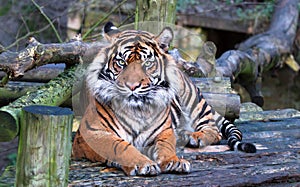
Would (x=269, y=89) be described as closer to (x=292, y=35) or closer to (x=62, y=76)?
(x=292, y=35)

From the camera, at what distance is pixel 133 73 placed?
3.28 metres

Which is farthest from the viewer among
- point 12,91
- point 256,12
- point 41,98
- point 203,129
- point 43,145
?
point 256,12

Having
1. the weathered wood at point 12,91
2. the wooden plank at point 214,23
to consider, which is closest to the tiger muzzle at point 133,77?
the weathered wood at point 12,91

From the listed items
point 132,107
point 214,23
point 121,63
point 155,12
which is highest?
point 214,23

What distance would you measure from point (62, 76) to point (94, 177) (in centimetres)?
117

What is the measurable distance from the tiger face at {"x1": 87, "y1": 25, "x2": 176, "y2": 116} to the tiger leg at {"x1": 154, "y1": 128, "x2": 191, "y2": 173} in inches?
7.5

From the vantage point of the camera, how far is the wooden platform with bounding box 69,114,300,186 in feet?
10.5

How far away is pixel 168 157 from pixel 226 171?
1.16 ft

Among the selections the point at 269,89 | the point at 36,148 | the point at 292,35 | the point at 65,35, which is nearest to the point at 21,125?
the point at 36,148

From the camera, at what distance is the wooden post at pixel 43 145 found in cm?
280

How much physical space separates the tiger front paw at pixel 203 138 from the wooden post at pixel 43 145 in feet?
3.95

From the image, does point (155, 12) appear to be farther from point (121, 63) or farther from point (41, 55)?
point (121, 63)

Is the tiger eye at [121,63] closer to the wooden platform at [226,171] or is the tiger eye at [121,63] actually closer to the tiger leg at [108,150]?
the tiger leg at [108,150]

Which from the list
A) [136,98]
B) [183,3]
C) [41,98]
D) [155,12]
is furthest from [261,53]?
[136,98]
